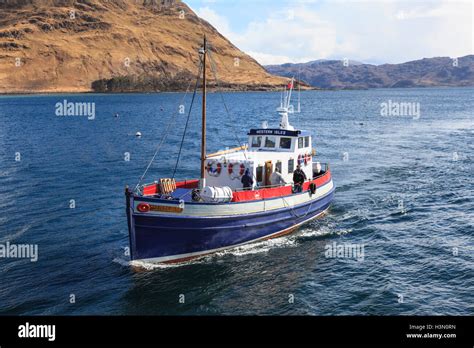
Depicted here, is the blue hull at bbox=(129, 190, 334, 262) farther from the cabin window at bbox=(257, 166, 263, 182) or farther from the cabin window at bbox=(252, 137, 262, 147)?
the cabin window at bbox=(252, 137, 262, 147)

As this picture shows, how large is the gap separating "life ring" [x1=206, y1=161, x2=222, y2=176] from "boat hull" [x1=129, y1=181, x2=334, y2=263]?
10.3 ft

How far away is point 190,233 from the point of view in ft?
72.9

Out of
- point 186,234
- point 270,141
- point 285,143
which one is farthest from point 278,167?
point 186,234

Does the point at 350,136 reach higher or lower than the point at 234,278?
higher

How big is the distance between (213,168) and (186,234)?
500 cm

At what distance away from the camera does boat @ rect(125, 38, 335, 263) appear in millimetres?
21703

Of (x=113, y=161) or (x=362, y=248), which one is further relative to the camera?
(x=113, y=161)

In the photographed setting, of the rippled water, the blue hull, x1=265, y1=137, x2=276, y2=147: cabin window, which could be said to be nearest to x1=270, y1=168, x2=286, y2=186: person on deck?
the blue hull

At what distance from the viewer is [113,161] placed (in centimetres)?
4706
